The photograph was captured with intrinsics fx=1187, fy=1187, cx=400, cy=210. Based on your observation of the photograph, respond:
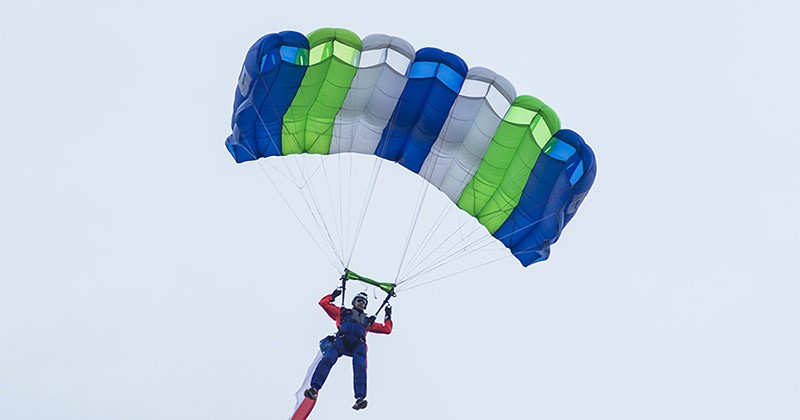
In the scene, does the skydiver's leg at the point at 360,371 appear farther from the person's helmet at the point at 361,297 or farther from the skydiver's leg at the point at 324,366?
the person's helmet at the point at 361,297

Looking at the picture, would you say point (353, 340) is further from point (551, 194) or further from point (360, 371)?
point (551, 194)

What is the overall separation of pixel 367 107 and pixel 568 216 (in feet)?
9.38

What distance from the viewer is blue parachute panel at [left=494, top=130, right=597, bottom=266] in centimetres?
1421

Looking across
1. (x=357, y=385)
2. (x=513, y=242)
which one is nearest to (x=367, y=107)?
(x=513, y=242)

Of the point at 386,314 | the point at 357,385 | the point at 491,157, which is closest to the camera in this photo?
the point at 357,385

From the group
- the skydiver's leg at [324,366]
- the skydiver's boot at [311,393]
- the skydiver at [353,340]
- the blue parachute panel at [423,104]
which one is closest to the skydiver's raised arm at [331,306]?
the skydiver at [353,340]

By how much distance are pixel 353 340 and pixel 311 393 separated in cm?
94

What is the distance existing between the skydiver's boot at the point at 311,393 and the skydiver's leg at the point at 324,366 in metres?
0.04

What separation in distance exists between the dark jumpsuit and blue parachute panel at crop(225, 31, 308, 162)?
2501 mm

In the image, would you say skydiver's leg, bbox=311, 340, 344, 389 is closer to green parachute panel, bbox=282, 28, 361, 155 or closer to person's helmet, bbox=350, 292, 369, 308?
person's helmet, bbox=350, 292, 369, 308

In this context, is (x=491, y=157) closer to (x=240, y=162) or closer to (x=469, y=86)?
(x=469, y=86)

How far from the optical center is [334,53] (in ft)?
47.2

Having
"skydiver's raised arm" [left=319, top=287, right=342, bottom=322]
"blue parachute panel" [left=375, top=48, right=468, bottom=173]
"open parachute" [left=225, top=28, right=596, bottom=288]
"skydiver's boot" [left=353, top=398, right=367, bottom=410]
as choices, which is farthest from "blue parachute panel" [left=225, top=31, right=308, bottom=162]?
"skydiver's boot" [left=353, top=398, right=367, bottom=410]

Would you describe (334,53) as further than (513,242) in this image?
No
